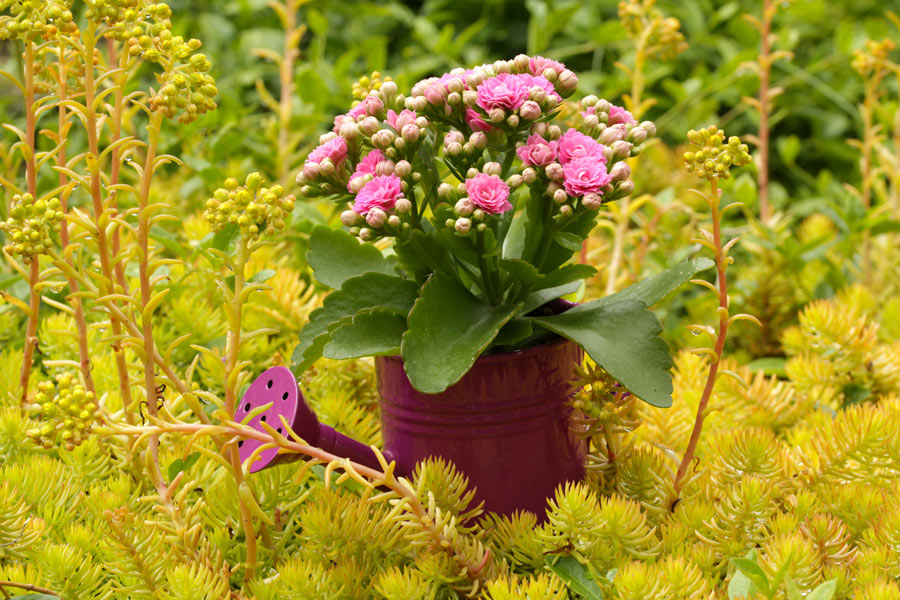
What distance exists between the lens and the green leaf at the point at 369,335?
0.78m

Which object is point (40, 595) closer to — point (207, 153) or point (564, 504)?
point (564, 504)

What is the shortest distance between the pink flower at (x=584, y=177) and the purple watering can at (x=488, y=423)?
0.52 feet

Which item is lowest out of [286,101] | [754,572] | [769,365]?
[769,365]

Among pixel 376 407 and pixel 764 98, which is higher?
pixel 764 98

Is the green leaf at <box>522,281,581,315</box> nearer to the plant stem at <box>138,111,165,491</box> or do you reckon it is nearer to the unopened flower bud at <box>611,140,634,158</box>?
the unopened flower bud at <box>611,140,634,158</box>

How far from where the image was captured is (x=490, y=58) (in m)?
2.73

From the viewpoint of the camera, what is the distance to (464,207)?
740mm

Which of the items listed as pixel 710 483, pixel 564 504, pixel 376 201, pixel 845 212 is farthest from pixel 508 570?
pixel 845 212

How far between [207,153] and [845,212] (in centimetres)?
114

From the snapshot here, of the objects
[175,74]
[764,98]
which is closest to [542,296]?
[175,74]

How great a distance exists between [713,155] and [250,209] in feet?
1.34

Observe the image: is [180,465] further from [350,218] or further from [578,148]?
[578,148]

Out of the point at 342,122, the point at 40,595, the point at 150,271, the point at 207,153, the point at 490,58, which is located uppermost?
the point at 342,122

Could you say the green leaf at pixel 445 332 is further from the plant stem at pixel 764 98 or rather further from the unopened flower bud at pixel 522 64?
the plant stem at pixel 764 98
